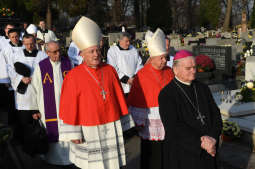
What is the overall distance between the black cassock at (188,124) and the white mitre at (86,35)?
933 millimetres

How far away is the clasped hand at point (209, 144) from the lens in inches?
109

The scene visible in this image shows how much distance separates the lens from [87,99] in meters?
3.39

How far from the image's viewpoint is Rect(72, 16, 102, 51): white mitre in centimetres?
342

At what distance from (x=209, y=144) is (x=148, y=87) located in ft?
4.30

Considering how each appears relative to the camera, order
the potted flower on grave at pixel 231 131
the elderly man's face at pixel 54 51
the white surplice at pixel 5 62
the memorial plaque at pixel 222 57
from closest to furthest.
A: the elderly man's face at pixel 54 51 → the potted flower on grave at pixel 231 131 → the white surplice at pixel 5 62 → the memorial plaque at pixel 222 57

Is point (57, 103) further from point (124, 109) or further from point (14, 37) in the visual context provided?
point (14, 37)

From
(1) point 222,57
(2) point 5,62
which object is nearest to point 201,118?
(2) point 5,62

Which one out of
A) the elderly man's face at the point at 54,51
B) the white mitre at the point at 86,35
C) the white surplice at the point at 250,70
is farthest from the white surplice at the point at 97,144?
the white surplice at the point at 250,70

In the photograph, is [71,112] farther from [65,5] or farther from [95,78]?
[65,5]

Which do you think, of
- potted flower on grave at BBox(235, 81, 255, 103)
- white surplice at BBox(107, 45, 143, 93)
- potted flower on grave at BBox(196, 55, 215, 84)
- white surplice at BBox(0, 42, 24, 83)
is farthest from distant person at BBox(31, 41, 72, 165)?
potted flower on grave at BBox(196, 55, 215, 84)

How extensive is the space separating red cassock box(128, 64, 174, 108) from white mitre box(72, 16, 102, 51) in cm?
77

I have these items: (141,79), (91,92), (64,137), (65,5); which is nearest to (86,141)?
(64,137)

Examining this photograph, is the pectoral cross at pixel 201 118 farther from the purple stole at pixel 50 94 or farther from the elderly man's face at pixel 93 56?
the purple stole at pixel 50 94

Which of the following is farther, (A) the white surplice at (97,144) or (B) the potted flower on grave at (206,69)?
(B) the potted flower on grave at (206,69)
